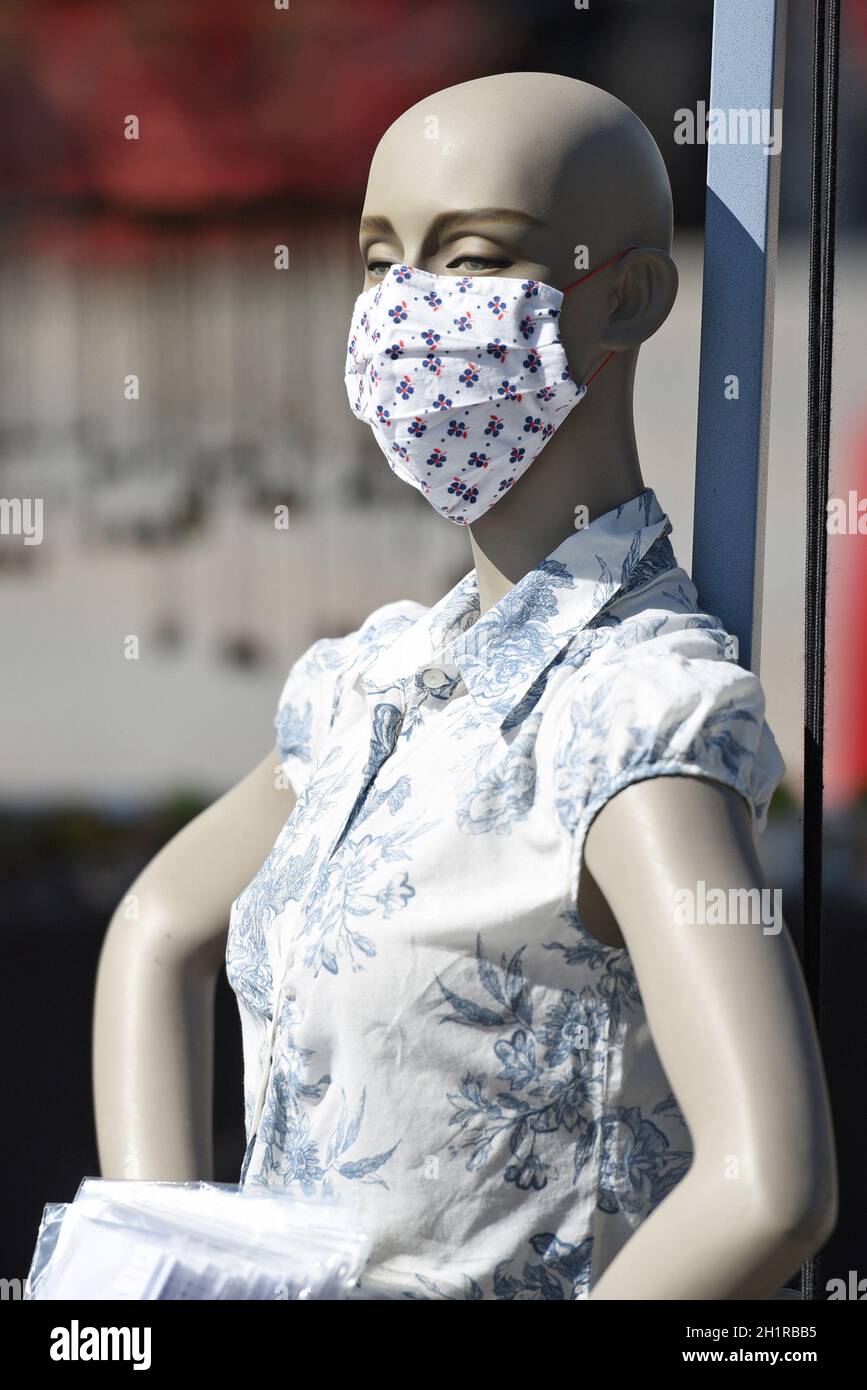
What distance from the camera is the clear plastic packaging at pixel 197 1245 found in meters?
1.04

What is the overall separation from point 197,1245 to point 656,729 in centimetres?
49

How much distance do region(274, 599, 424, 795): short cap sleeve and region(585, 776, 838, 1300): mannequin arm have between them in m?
0.47

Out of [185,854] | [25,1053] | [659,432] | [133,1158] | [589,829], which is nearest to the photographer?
[589,829]

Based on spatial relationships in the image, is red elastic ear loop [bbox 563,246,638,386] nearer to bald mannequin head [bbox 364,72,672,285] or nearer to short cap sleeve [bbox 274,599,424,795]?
bald mannequin head [bbox 364,72,672,285]

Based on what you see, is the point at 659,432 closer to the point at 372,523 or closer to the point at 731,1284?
the point at 372,523

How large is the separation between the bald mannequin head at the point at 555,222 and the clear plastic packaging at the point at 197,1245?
1.93ft

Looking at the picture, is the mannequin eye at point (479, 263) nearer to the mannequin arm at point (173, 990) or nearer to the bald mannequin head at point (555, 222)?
the bald mannequin head at point (555, 222)

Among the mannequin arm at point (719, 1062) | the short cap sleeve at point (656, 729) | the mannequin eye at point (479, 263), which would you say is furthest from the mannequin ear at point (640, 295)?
the mannequin arm at point (719, 1062)

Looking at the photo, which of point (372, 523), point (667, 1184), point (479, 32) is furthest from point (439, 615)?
point (479, 32)

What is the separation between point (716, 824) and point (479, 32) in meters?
1.46

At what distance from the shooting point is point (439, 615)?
1.37 meters

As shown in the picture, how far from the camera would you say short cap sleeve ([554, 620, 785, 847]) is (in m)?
1.02

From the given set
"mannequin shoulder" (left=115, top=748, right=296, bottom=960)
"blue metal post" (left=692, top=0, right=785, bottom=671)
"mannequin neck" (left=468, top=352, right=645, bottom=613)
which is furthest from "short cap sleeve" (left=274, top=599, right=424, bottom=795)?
"blue metal post" (left=692, top=0, right=785, bottom=671)

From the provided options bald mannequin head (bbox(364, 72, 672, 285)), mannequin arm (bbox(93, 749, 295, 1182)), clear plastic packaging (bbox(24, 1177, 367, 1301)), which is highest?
bald mannequin head (bbox(364, 72, 672, 285))
